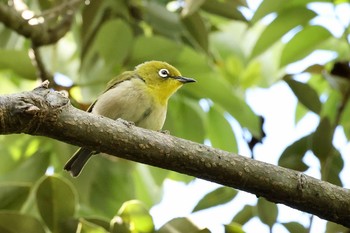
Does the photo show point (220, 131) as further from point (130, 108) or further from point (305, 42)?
point (305, 42)

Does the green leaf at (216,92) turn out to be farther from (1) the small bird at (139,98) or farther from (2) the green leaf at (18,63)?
(2) the green leaf at (18,63)

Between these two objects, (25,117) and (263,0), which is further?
(263,0)

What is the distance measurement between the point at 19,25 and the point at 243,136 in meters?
1.27

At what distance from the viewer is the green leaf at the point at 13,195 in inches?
110

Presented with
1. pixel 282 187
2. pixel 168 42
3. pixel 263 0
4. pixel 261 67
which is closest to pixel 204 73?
pixel 168 42

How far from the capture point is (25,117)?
2.15m

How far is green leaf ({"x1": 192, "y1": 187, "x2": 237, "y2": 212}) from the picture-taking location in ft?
10.4

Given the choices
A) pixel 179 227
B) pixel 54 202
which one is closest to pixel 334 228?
pixel 179 227

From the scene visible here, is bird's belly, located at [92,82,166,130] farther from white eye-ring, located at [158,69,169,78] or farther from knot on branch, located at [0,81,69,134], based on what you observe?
knot on branch, located at [0,81,69,134]

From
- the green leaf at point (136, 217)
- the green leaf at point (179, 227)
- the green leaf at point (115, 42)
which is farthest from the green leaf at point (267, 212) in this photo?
the green leaf at point (115, 42)

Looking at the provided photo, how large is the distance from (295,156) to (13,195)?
1.24 meters

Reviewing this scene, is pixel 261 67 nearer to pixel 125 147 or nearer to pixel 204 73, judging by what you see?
pixel 204 73

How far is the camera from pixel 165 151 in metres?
2.35

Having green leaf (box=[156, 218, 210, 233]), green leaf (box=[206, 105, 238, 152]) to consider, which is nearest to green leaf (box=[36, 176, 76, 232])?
green leaf (box=[156, 218, 210, 233])
